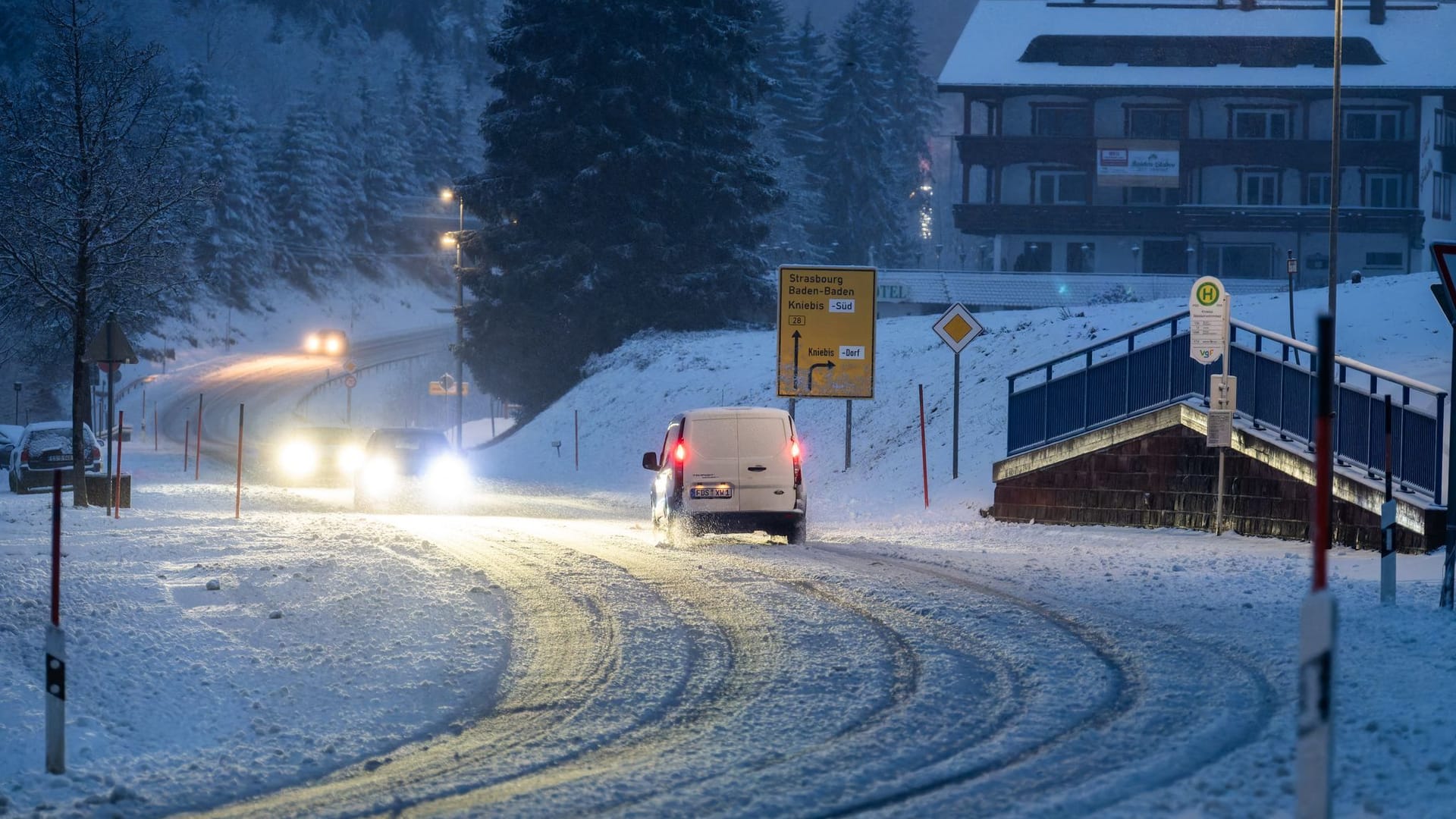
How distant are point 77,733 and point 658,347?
133 feet

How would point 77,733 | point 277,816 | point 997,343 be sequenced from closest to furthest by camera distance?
point 277,816 < point 77,733 < point 997,343

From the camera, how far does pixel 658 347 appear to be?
48.2m

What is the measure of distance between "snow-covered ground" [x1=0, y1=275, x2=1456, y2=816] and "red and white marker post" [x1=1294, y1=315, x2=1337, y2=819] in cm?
93

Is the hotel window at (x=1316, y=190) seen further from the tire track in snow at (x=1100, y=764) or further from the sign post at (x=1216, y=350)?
the tire track in snow at (x=1100, y=764)

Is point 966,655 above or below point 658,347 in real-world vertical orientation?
below

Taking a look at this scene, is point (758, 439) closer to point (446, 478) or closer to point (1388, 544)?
point (1388, 544)

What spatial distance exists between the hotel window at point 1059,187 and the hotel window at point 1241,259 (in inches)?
239

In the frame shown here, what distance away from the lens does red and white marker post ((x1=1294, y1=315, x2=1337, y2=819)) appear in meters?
5.01

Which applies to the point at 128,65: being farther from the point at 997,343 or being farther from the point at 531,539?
the point at 997,343

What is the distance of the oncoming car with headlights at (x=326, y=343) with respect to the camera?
6327 centimetres

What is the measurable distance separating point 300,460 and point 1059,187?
42.9m

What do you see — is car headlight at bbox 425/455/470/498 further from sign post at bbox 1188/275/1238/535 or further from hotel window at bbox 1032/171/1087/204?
hotel window at bbox 1032/171/1087/204

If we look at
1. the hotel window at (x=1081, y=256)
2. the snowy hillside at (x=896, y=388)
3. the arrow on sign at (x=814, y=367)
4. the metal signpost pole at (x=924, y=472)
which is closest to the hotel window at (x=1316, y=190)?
the hotel window at (x=1081, y=256)

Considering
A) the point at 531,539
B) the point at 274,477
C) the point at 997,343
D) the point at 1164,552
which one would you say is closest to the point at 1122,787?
the point at 1164,552
